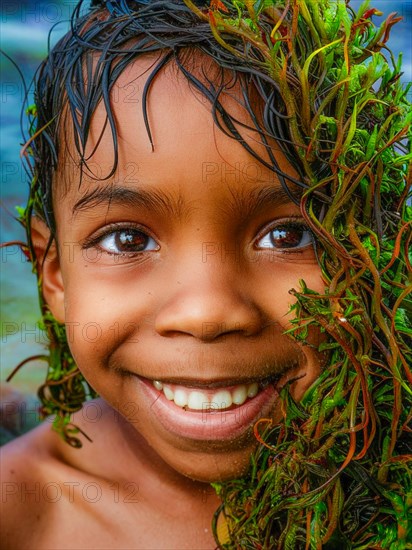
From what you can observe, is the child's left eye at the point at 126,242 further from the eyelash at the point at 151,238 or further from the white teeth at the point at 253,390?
the white teeth at the point at 253,390

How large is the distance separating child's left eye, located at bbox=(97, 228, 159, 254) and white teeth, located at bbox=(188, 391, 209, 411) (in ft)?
0.90

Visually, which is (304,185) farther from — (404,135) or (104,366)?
(104,366)

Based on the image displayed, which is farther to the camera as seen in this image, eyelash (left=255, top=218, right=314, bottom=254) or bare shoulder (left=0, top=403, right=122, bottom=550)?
bare shoulder (left=0, top=403, right=122, bottom=550)

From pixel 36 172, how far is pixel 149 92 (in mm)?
431

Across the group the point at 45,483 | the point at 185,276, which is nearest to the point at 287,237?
the point at 185,276

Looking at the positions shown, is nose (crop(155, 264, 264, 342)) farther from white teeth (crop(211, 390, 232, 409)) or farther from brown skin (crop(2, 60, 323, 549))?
white teeth (crop(211, 390, 232, 409))

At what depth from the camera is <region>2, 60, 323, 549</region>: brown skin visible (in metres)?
1.25

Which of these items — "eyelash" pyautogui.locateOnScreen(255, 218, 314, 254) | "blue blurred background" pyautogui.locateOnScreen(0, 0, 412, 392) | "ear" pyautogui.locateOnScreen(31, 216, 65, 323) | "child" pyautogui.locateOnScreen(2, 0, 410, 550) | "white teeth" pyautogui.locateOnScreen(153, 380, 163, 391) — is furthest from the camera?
"blue blurred background" pyautogui.locateOnScreen(0, 0, 412, 392)

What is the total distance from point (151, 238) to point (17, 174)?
1476mm

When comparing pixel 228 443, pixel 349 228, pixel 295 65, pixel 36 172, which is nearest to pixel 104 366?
pixel 228 443

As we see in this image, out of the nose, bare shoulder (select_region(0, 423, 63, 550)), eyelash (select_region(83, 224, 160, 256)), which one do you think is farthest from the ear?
the nose

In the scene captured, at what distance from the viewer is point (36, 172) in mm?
1609

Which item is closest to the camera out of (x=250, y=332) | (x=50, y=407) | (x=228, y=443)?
(x=250, y=332)

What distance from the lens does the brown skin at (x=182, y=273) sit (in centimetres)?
125
